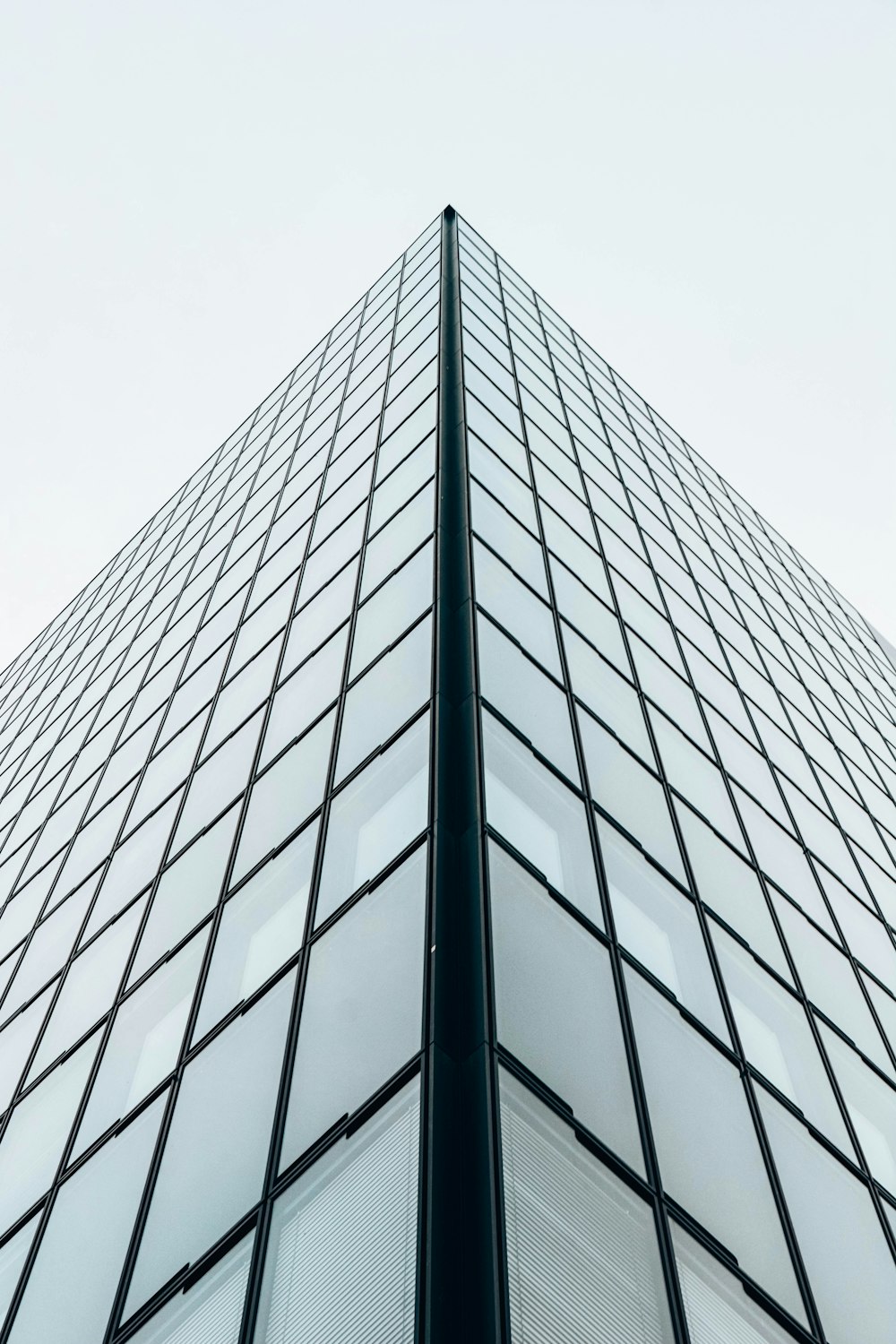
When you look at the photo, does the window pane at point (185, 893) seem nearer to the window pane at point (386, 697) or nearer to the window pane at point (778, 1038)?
the window pane at point (386, 697)

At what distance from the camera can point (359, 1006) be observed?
868 cm

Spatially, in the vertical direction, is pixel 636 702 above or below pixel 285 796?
below

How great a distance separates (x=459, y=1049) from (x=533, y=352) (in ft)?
70.8

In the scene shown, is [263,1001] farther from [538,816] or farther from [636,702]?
[636,702]

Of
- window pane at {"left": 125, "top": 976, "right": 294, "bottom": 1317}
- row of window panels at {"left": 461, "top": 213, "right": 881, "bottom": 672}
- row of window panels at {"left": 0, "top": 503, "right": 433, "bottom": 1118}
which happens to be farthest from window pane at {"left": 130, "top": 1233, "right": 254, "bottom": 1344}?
row of window panels at {"left": 461, "top": 213, "right": 881, "bottom": 672}

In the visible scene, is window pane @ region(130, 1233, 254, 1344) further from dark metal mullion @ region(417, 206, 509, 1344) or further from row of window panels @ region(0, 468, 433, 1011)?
row of window panels @ region(0, 468, 433, 1011)

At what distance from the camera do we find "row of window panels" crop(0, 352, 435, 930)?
17031 millimetres

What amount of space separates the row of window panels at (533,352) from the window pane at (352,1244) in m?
15.8

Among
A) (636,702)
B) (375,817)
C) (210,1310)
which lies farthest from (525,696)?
(210,1310)

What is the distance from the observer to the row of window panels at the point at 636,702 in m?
13.8

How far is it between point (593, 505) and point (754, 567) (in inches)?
473

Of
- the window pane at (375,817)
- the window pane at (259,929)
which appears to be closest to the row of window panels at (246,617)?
the window pane at (375,817)

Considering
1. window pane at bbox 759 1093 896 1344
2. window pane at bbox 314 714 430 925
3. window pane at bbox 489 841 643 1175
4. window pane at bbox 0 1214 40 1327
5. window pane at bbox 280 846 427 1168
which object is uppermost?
window pane at bbox 314 714 430 925

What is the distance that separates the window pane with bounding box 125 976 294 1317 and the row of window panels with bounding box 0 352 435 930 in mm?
7171
